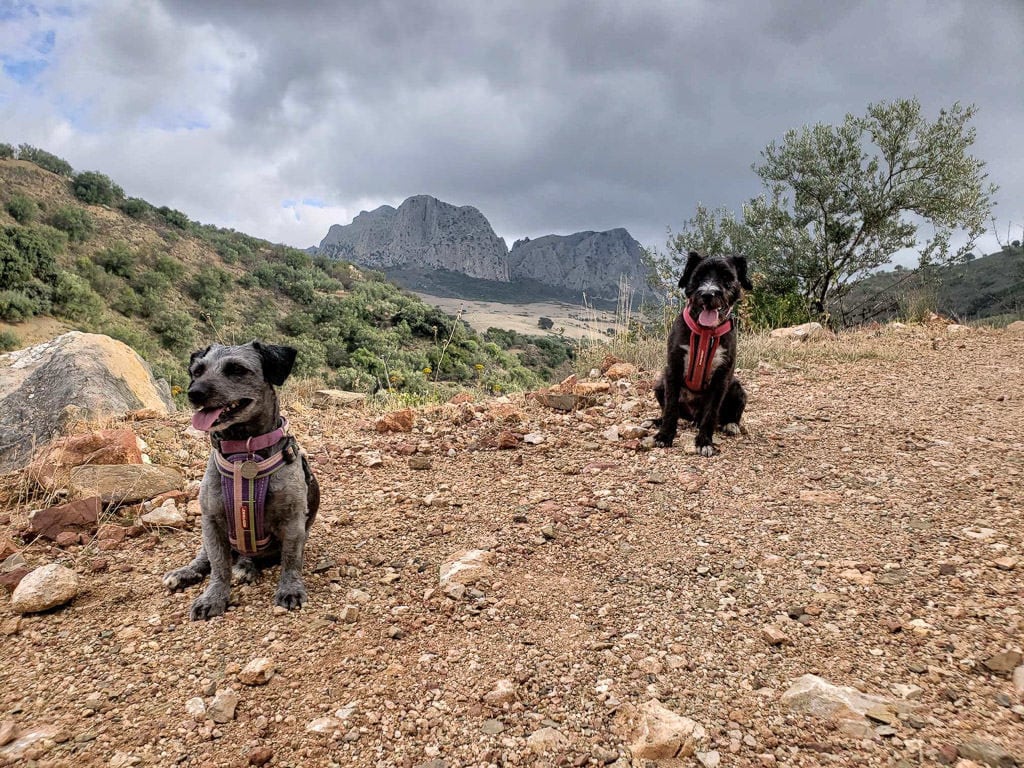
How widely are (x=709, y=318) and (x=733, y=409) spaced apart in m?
1.18

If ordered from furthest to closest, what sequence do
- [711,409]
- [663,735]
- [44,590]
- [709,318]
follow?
[711,409], [709,318], [44,590], [663,735]

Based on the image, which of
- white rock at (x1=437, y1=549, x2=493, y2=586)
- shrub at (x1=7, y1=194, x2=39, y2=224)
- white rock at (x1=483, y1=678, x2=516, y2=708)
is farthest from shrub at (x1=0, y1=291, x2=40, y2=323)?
white rock at (x1=483, y1=678, x2=516, y2=708)

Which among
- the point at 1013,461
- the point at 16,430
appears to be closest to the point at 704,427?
the point at 1013,461

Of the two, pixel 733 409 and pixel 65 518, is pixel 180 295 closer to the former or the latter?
pixel 65 518

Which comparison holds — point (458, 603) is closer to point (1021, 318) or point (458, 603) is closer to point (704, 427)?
point (704, 427)

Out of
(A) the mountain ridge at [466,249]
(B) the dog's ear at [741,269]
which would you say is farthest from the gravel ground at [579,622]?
(A) the mountain ridge at [466,249]

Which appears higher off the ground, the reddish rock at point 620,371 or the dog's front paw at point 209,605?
the reddish rock at point 620,371

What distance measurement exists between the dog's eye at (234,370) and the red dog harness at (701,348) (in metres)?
3.61

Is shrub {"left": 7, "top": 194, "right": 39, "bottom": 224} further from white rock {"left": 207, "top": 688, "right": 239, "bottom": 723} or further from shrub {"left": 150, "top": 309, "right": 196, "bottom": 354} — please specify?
white rock {"left": 207, "top": 688, "right": 239, "bottom": 723}

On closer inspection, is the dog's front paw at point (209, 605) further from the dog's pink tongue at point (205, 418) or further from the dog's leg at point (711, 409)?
the dog's leg at point (711, 409)

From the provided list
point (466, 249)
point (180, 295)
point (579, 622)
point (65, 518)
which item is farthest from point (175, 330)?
point (466, 249)

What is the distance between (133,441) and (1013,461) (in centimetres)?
684

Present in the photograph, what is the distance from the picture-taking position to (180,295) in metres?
25.7

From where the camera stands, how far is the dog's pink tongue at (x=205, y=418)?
8.07 feet
